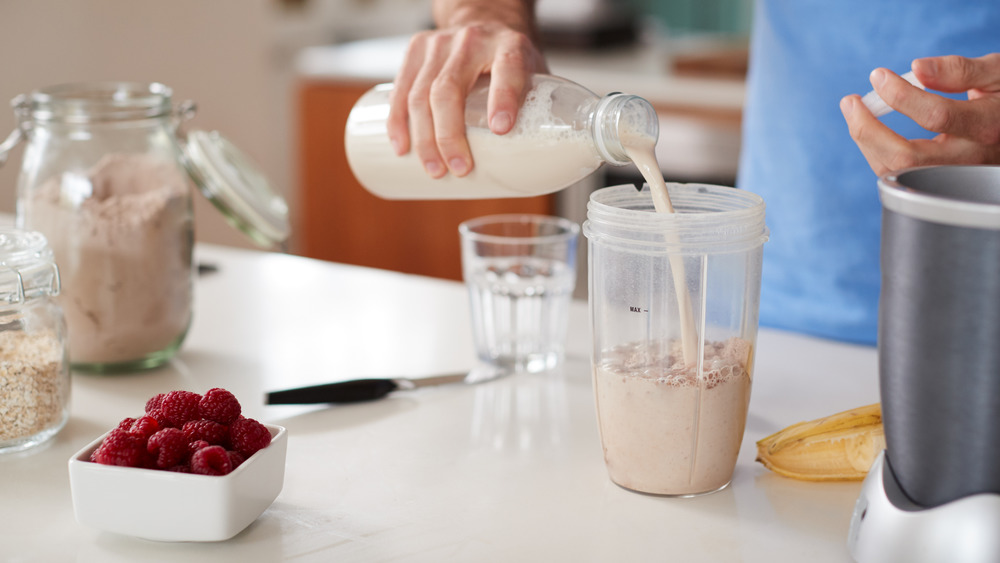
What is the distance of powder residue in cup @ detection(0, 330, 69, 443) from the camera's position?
76cm

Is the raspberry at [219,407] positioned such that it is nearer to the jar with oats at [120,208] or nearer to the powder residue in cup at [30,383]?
the powder residue in cup at [30,383]

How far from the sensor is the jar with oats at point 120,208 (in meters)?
0.92

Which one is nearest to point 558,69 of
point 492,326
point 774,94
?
point 774,94

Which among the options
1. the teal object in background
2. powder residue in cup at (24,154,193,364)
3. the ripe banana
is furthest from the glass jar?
the teal object in background

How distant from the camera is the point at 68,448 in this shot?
0.80m

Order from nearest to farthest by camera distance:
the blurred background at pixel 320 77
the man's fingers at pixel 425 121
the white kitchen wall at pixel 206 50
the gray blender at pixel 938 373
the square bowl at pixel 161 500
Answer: the gray blender at pixel 938 373, the square bowl at pixel 161 500, the man's fingers at pixel 425 121, the blurred background at pixel 320 77, the white kitchen wall at pixel 206 50

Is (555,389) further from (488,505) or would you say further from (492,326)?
(488,505)

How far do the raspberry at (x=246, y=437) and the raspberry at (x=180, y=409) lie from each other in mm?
28

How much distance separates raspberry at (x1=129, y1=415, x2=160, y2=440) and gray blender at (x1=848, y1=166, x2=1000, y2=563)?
460 millimetres

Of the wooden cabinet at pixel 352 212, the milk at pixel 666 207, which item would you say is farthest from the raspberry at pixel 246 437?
the wooden cabinet at pixel 352 212

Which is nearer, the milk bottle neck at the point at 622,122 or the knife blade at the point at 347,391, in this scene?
the milk bottle neck at the point at 622,122

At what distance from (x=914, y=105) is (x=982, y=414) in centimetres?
27

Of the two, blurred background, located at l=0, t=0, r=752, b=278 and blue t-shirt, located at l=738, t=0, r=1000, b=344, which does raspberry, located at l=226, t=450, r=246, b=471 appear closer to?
blue t-shirt, located at l=738, t=0, r=1000, b=344

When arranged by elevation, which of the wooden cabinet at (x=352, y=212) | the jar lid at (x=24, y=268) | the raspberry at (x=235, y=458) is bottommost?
the wooden cabinet at (x=352, y=212)
